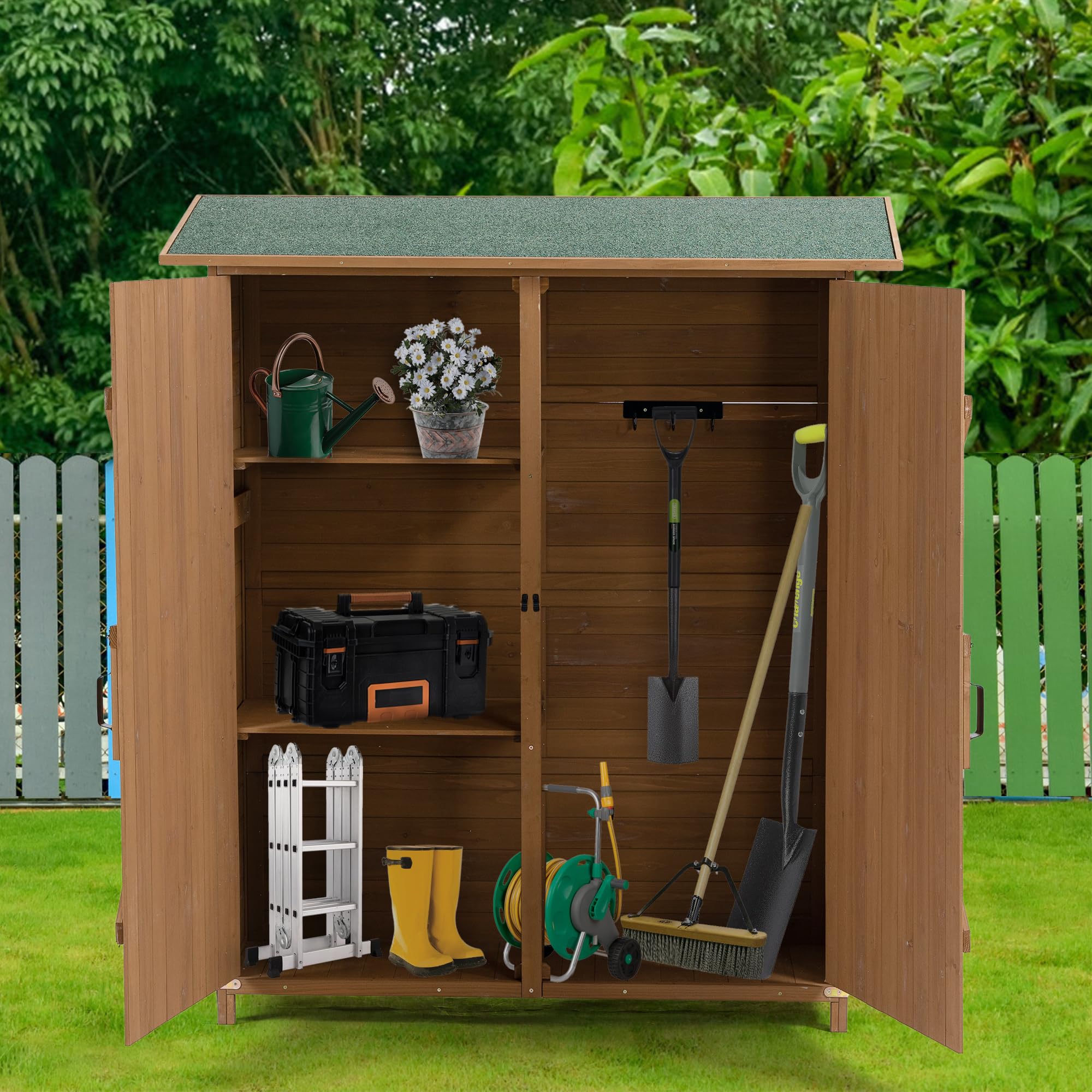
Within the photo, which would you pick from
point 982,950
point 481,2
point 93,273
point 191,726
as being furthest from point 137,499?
point 481,2

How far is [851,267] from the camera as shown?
341 centimetres

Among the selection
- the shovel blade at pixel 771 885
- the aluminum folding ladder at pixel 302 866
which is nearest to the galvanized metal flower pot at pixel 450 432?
the aluminum folding ladder at pixel 302 866

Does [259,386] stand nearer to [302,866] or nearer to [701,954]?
[302,866]

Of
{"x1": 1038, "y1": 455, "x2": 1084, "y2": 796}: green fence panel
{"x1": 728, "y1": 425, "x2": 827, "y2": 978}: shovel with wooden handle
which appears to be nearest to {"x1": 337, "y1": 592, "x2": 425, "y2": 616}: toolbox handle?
{"x1": 728, "y1": 425, "x2": 827, "y2": 978}: shovel with wooden handle

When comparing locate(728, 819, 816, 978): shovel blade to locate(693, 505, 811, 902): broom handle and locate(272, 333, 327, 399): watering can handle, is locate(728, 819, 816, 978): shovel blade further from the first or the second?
locate(272, 333, 327, 399): watering can handle

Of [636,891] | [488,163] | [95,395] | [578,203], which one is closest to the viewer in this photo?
[578,203]

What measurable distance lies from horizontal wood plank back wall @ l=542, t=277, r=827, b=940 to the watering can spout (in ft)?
1.63

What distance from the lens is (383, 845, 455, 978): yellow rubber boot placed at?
369 cm

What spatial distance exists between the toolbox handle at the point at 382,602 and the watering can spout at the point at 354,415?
1.30ft

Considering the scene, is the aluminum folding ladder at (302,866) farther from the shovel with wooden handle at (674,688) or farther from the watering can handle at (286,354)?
the watering can handle at (286,354)

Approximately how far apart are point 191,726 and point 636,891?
1.44 metres

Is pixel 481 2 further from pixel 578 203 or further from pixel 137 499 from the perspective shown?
pixel 137 499

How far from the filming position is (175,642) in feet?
10.7

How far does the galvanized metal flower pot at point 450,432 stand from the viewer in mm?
3656
